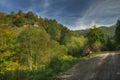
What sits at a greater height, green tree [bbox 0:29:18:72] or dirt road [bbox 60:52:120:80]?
green tree [bbox 0:29:18:72]

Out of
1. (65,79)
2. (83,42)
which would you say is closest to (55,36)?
(83,42)

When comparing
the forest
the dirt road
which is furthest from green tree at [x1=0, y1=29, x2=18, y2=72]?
the dirt road

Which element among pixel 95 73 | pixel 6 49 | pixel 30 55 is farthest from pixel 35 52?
pixel 95 73

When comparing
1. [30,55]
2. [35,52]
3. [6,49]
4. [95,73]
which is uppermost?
[6,49]

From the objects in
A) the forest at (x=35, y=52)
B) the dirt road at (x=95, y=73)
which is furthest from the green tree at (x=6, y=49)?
the dirt road at (x=95, y=73)

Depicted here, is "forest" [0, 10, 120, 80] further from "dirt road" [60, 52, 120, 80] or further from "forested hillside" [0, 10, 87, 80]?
"dirt road" [60, 52, 120, 80]

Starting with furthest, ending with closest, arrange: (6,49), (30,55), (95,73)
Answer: (30,55)
(6,49)
(95,73)

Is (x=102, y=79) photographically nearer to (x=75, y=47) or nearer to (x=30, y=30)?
(x=30, y=30)

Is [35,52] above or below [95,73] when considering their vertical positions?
above

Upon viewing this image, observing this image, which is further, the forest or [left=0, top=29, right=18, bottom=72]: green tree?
[left=0, top=29, right=18, bottom=72]: green tree

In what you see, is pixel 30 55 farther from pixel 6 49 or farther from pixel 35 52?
pixel 6 49

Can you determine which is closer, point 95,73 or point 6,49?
point 95,73

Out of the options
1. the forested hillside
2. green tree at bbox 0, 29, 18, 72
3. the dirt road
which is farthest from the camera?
green tree at bbox 0, 29, 18, 72

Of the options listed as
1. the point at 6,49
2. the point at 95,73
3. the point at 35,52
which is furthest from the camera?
the point at 35,52
